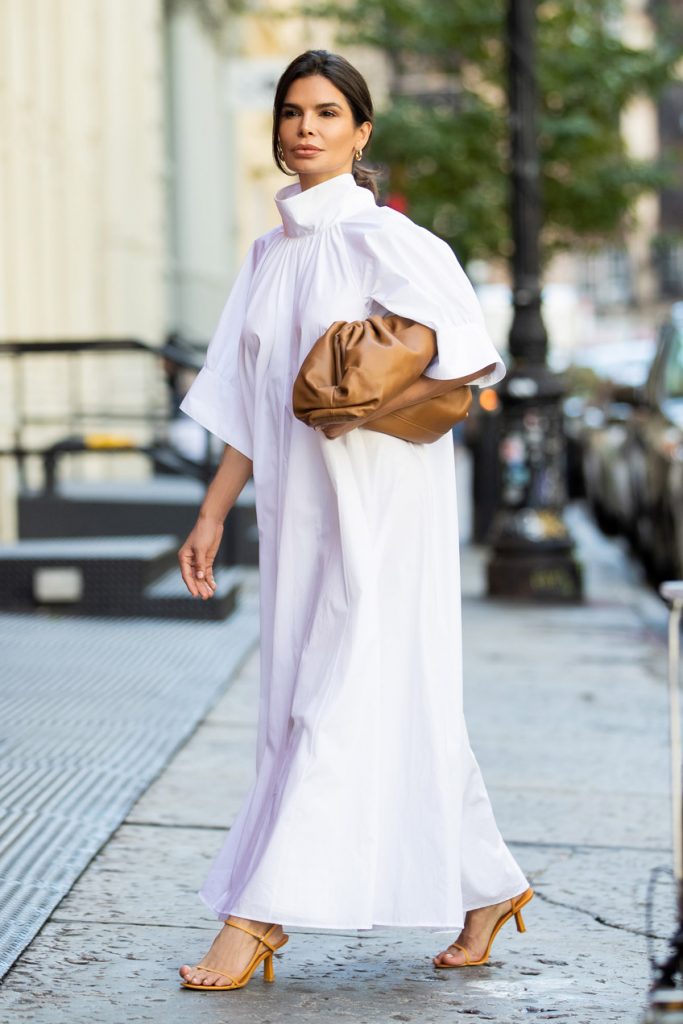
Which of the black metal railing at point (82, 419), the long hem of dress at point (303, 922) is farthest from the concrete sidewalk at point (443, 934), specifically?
the black metal railing at point (82, 419)

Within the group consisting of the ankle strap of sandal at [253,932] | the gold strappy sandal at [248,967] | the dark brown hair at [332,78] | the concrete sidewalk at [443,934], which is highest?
the dark brown hair at [332,78]

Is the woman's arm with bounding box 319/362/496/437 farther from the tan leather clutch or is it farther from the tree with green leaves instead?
the tree with green leaves

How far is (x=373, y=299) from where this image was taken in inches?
139

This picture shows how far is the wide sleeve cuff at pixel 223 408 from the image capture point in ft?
12.1

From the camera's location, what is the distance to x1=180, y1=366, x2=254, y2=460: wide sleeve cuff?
370cm

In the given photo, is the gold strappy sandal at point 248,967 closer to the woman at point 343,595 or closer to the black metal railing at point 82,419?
the woman at point 343,595

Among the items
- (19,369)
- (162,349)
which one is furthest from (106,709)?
(19,369)

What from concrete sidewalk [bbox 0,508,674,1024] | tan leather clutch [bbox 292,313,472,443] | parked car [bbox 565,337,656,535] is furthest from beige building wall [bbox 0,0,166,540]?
tan leather clutch [bbox 292,313,472,443]

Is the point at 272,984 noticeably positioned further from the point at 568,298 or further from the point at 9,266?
the point at 568,298

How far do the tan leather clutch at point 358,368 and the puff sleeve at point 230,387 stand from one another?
0.30 metres

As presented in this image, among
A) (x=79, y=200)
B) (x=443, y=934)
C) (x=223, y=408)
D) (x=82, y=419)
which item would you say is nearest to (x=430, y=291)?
(x=223, y=408)

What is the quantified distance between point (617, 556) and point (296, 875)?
12086 millimetres

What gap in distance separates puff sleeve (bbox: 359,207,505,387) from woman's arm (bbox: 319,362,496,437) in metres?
0.02

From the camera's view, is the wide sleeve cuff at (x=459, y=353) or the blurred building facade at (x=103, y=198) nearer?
the wide sleeve cuff at (x=459, y=353)
